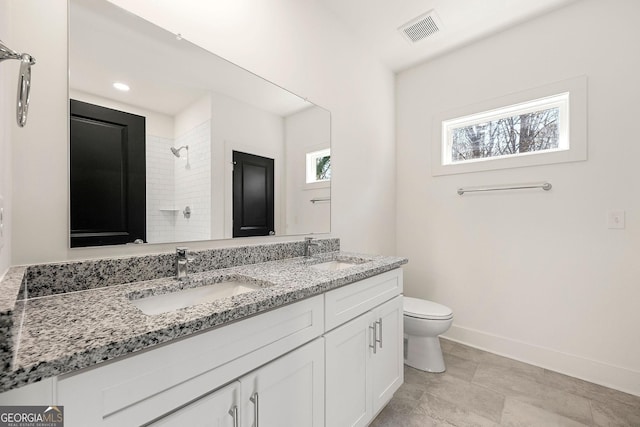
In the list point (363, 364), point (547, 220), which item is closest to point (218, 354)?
point (363, 364)

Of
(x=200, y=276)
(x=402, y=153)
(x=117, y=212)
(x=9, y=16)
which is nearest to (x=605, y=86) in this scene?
(x=402, y=153)

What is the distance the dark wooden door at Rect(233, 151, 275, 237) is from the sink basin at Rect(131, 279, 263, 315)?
0.33m

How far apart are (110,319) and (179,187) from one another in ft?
2.25

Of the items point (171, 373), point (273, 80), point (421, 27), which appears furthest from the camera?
point (421, 27)

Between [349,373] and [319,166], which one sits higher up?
[319,166]

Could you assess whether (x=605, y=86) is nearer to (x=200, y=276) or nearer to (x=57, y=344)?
(x=200, y=276)

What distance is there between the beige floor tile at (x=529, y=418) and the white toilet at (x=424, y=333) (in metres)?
0.47

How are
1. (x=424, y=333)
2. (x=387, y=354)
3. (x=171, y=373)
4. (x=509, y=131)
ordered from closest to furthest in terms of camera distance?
1. (x=171, y=373)
2. (x=387, y=354)
3. (x=424, y=333)
4. (x=509, y=131)

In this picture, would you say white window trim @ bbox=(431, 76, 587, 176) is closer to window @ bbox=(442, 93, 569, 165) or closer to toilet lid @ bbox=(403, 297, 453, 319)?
window @ bbox=(442, 93, 569, 165)

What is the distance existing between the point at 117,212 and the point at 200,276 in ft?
1.33

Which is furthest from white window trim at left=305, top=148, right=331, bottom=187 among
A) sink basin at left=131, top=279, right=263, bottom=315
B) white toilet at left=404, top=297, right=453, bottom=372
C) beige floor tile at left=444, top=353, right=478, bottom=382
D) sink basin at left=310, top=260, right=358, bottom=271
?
beige floor tile at left=444, top=353, right=478, bottom=382

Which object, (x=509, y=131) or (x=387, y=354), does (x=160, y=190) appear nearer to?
(x=387, y=354)

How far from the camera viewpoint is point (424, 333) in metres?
1.98

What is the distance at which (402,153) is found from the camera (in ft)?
9.23
